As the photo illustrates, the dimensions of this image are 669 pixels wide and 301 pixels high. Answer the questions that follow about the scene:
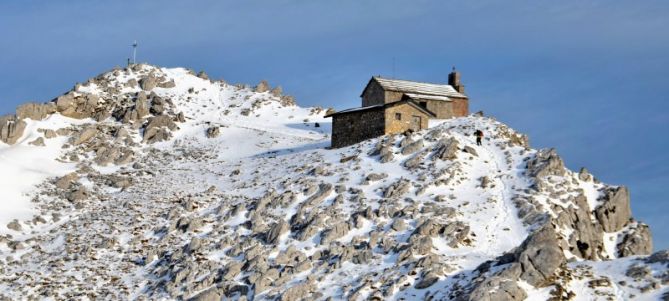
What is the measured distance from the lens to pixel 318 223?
6125 cm

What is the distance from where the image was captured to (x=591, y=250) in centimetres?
5997

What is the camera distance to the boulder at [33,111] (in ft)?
306

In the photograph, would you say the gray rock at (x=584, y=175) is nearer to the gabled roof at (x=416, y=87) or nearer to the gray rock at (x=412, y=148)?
the gray rock at (x=412, y=148)

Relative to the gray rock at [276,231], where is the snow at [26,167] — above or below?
above

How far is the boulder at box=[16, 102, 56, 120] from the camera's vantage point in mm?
93188

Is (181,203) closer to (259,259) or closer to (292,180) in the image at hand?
(292,180)

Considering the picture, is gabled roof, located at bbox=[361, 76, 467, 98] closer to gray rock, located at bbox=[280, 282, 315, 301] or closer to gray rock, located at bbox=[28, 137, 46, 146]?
gray rock, located at bbox=[28, 137, 46, 146]

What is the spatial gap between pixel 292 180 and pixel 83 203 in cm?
1813

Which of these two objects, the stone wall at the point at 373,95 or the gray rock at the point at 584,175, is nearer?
the gray rock at the point at 584,175

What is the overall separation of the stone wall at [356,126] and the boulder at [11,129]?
32209mm

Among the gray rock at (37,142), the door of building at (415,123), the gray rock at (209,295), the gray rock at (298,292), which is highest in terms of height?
the door of building at (415,123)

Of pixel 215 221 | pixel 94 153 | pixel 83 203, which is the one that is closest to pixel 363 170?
pixel 215 221

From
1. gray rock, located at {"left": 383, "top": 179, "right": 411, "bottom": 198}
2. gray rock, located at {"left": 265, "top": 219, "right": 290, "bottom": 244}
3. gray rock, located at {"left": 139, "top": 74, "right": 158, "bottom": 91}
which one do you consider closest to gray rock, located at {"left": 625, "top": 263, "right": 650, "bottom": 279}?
gray rock, located at {"left": 383, "top": 179, "right": 411, "bottom": 198}

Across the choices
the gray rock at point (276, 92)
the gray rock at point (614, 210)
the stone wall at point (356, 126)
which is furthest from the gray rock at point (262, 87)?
the gray rock at point (614, 210)
